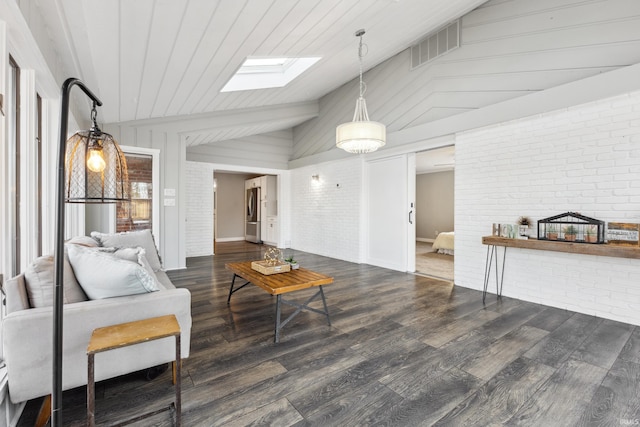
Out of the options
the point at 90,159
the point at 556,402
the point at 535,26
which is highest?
the point at 535,26

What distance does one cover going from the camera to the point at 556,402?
1.69m

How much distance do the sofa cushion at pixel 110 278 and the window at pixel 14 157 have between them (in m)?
0.50

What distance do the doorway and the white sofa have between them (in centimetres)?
579

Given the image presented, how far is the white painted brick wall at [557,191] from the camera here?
284 cm

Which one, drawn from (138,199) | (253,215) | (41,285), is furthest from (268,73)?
(253,215)

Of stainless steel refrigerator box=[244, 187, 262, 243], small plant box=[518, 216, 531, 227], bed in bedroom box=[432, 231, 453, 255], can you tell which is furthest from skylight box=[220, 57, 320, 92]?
bed in bedroom box=[432, 231, 453, 255]

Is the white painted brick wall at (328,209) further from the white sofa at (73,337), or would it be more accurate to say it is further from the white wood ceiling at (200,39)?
the white sofa at (73,337)

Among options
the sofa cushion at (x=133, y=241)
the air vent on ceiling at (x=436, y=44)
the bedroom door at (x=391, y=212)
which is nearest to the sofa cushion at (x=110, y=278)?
the sofa cushion at (x=133, y=241)

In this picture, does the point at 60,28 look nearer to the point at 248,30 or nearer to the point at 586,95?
the point at 248,30

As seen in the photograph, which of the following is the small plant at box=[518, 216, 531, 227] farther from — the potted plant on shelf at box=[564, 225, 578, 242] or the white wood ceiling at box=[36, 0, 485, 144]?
the white wood ceiling at box=[36, 0, 485, 144]

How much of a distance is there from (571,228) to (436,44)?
3.19 meters

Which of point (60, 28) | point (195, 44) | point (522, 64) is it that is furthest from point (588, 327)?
point (60, 28)

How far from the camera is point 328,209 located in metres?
6.66

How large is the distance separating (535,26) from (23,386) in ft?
17.9
